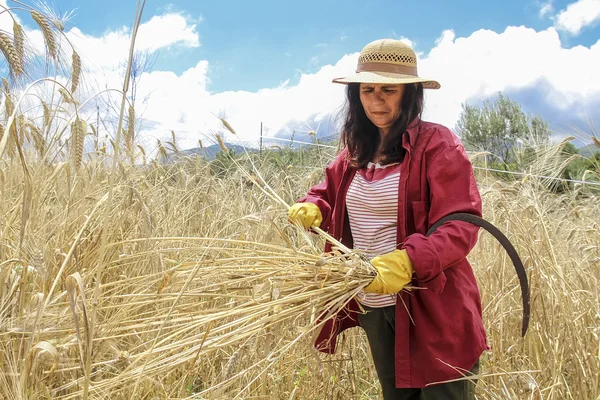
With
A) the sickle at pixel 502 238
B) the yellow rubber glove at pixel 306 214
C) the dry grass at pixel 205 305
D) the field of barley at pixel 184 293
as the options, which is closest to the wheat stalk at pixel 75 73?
the field of barley at pixel 184 293

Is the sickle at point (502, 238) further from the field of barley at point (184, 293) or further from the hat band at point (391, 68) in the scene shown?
the hat band at point (391, 68)

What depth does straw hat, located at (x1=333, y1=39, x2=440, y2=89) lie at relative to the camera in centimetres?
166

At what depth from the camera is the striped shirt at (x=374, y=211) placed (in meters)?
1.67

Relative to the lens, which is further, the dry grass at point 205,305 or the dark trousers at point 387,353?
the dark trousers at point 387,353

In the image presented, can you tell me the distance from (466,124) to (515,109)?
2.03 metres

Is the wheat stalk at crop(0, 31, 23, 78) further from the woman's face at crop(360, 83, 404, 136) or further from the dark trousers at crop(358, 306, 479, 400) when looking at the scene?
the dark trousers at crop(358, 306, 479, 400)

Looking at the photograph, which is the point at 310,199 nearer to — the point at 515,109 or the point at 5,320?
the point at 5,320

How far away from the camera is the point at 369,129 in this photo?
6.08ft

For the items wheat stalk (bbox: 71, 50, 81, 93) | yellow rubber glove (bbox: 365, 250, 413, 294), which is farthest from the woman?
→ wheat stalk (bbox: 71, 50, 81, 93)

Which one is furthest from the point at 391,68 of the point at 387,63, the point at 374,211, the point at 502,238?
the point at 502,238

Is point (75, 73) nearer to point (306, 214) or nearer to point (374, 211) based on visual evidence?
point (306, 214)

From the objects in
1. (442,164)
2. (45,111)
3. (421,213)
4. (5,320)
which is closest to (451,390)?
(421,213)

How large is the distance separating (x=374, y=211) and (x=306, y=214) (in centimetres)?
24

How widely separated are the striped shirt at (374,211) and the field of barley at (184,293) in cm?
22
